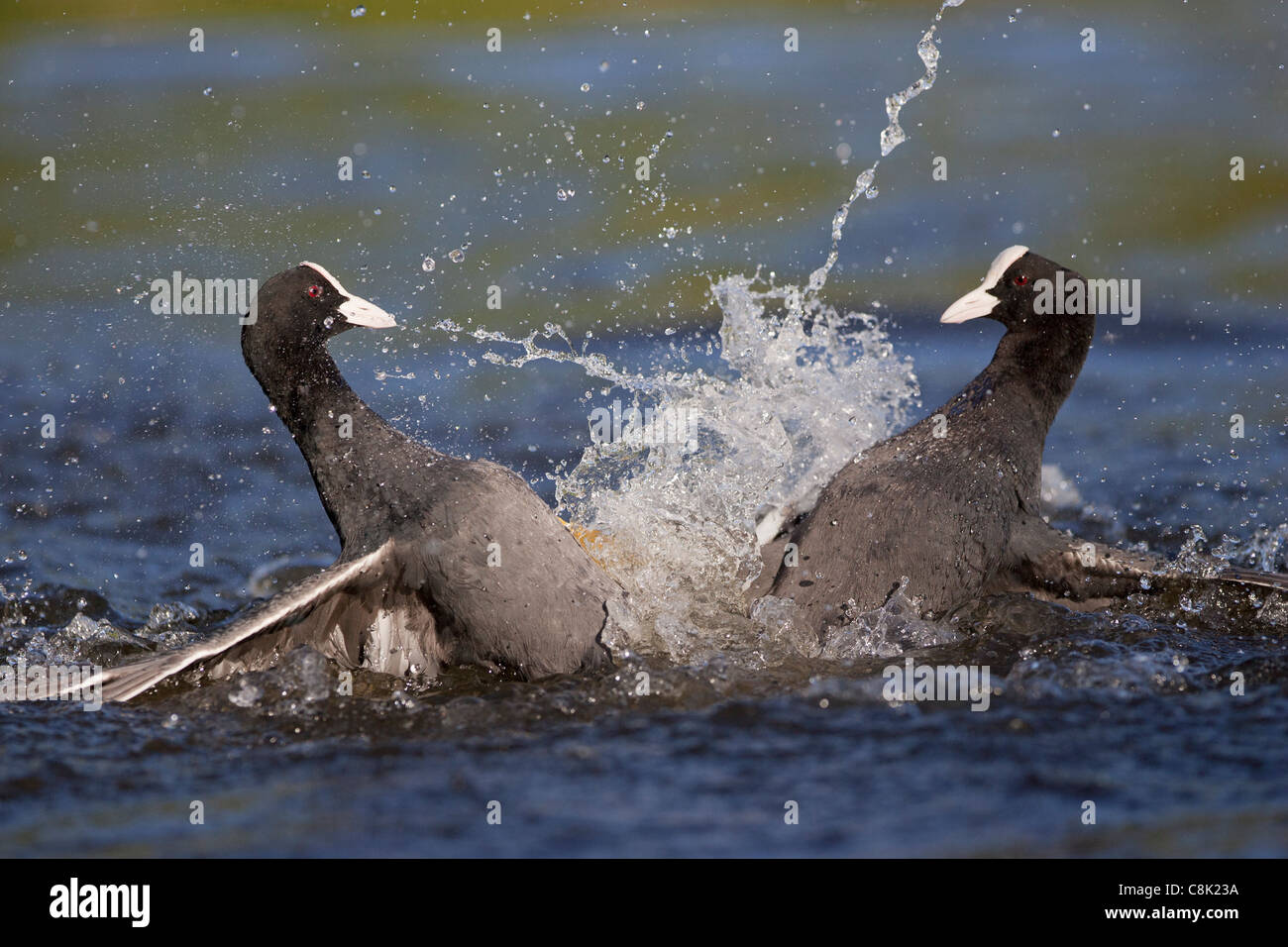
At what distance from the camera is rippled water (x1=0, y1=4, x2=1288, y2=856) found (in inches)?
118

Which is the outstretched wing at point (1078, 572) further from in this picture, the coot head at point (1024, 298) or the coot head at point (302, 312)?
the coot head at point (302, 312)

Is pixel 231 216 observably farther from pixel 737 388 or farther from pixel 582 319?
pixel 737 388

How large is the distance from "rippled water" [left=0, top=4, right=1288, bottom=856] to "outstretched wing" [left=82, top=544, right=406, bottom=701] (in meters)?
0.13

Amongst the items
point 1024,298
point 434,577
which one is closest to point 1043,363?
point 1024,298

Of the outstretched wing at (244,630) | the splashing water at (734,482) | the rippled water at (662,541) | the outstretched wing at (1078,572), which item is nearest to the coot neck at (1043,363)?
the outstretched wing at (1078,572)

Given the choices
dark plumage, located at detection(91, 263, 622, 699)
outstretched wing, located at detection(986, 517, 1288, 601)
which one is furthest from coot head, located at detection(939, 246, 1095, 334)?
dark plumage, located at detection(91, 263, 622, 699)

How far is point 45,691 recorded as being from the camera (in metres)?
3.44

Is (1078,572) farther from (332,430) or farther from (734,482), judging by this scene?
(332,430)

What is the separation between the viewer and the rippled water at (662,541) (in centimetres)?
299

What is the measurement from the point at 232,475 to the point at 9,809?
9.12 feet

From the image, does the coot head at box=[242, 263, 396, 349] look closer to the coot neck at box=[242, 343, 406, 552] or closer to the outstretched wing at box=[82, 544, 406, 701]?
the coot neck at box=[242, 343, 406, 552]

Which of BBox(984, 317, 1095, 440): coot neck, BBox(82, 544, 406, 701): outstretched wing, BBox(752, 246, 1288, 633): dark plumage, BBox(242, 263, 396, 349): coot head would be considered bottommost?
BBox(82, 544, 406, 701): outstretched wing

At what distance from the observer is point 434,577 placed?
3.71 metres

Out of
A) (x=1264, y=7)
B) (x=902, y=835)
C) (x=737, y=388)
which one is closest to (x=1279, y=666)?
(x=902, y=835)
